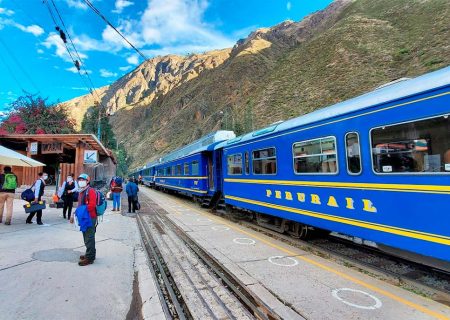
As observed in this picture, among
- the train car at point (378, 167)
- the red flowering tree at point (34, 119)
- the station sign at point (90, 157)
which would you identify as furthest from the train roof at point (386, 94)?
the red flowering tree at point (34, 119)

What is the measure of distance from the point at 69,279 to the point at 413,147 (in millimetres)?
5697

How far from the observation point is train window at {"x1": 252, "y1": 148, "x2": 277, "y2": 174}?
8.46 meters

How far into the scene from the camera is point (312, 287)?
480 cm

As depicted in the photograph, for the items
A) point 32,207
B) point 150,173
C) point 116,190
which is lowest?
point 32,207

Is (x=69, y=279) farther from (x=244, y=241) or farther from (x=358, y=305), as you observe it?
(x=358, y=305)

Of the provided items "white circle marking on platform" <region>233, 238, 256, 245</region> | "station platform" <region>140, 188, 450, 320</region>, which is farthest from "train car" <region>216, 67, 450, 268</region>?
"white circle marking on platform" <region>233, 238, 256, 245</region>

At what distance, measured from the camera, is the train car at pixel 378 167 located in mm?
4281

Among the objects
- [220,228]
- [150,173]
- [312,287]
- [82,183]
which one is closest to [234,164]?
[220,228]

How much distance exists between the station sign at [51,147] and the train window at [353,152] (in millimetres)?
15686

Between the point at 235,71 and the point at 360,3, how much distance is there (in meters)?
34.4

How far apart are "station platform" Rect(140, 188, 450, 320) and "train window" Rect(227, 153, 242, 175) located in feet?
12.0

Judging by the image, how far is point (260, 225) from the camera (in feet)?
33.4

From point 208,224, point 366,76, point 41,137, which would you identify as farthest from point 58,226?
point 366,76

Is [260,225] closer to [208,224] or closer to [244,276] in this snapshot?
[208,224]
